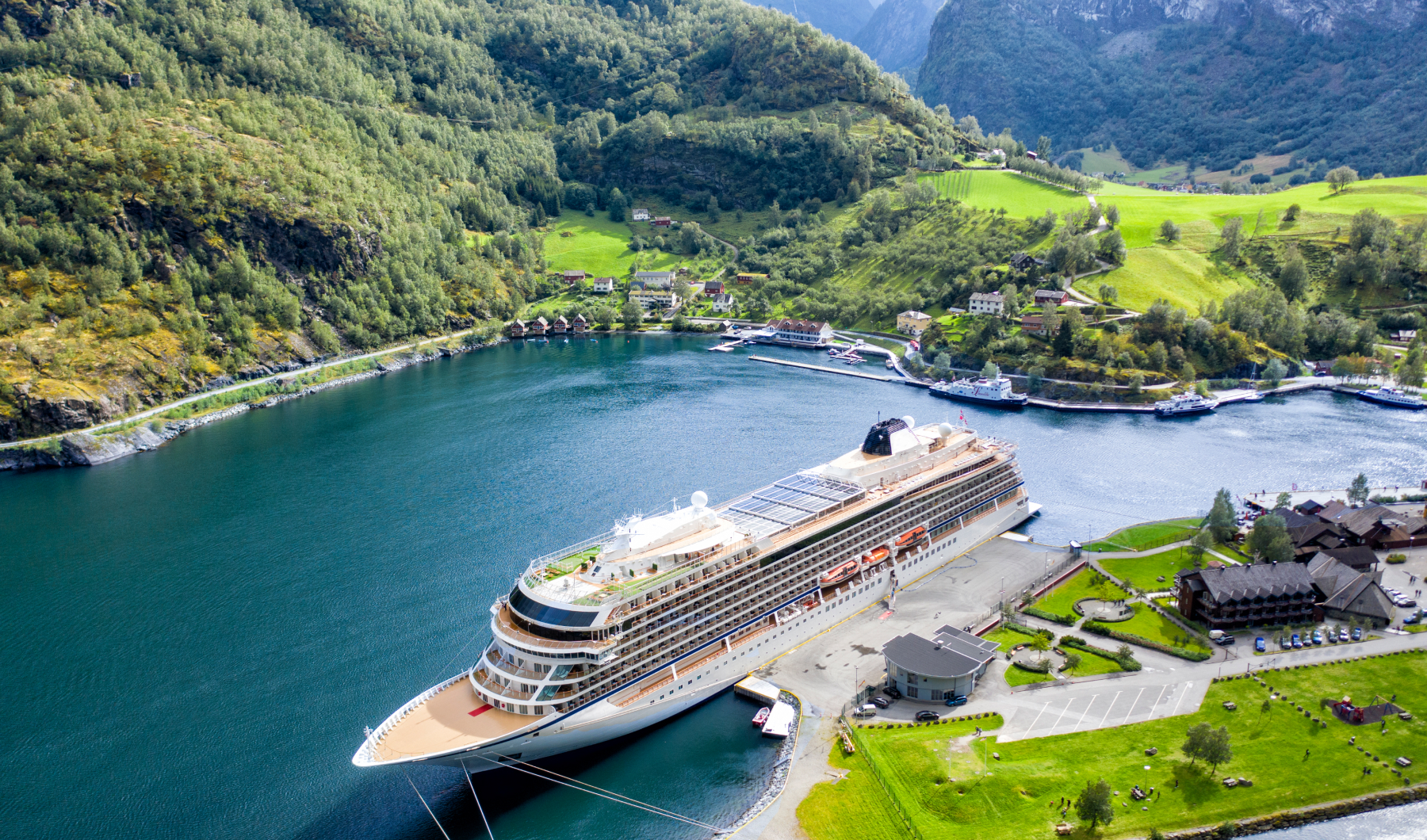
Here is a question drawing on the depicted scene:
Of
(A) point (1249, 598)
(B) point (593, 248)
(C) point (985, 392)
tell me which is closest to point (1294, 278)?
(C) point (985, 392)

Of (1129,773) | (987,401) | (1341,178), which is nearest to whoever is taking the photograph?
(1129,773)

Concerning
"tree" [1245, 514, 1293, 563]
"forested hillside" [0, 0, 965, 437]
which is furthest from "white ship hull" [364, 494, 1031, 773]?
"forested hillside" [0, 0, 965, 437]

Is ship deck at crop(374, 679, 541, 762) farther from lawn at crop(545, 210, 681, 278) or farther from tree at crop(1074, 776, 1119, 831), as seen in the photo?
lawn at crop(545, 210, 681, 278)

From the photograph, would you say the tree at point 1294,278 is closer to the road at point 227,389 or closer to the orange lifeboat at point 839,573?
the orange lifeboat at point 839,573

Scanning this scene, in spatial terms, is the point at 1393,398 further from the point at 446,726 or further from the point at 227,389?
the point at 227,389

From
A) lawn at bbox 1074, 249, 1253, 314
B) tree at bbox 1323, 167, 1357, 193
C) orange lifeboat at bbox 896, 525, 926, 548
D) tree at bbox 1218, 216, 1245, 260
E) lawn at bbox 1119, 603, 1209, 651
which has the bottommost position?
lawn at bbox 1119, 603, 1209, 651

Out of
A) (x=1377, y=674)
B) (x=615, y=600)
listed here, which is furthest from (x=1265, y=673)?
(x=615, y=600)

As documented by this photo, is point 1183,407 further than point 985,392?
No
